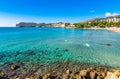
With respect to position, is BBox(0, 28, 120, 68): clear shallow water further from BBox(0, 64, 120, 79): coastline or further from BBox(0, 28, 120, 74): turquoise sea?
BBox(0, 64, 120, 79): coastline

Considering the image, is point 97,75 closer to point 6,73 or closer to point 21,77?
point 21,77

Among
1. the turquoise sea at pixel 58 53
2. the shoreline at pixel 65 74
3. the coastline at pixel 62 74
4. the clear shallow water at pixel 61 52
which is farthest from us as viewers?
the clear shallow water at pixel 61 52

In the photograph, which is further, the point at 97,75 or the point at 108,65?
the point at 108,65

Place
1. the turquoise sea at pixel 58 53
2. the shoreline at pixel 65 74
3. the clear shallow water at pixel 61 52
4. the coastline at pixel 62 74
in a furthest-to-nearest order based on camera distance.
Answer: the clear shallow water at pixel 61 52 → the turquoise sea at pixel 58 53 → the coastline at pixel 62 74 → the shoreline at pixel 65 74

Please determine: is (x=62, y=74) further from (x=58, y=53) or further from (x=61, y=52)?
(x=61, y=52)

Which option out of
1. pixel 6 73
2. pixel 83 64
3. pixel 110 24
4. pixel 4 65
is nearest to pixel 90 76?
pixel 83 64

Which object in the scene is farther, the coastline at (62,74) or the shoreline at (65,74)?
the coastline at (62,74)

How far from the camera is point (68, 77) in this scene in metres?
16.9

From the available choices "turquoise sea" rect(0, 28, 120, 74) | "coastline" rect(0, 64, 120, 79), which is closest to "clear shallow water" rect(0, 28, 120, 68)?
"turquoise sea" rect(0, 28, 120, 74)

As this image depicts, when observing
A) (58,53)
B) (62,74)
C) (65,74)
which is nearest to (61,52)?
(58,53)

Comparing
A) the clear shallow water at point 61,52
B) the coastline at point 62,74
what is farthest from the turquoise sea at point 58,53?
the coastline at point 62,74

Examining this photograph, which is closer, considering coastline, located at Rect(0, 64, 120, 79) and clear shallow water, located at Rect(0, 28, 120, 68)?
coastline, located at Rect(0, 64, 120, 79)

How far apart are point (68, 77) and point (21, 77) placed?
6099mm

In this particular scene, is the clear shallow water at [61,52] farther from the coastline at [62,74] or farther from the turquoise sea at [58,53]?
the coastline at [62,74]
